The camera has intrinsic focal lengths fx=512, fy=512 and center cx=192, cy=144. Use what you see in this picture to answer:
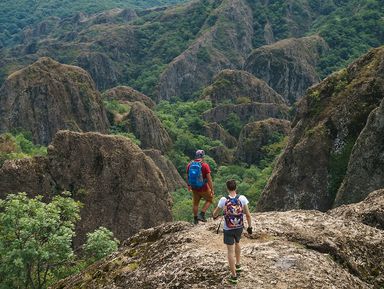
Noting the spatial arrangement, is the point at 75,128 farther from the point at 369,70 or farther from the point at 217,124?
the point at 369,70

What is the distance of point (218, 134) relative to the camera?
4806 inches

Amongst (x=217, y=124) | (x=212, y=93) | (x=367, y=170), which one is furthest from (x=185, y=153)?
(x=367, y=170)

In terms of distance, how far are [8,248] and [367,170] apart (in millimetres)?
25569

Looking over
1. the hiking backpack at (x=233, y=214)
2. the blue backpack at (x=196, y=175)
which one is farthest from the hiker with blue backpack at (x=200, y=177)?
the hiking backpack at (x=233, y=214)

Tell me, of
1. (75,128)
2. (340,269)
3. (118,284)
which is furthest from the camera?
(75,128)

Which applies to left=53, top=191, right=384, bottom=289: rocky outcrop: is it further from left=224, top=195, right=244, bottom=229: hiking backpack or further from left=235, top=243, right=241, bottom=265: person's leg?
left=224, top=195, right=244, bottom=229: hiking backpack

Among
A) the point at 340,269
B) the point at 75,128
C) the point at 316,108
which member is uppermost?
the point at 340,269

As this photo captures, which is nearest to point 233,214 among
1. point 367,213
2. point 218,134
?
point 367,213

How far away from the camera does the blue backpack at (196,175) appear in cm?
1670

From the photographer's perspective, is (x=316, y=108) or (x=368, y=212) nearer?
(x=368, y=212)

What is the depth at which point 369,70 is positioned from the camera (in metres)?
44.8

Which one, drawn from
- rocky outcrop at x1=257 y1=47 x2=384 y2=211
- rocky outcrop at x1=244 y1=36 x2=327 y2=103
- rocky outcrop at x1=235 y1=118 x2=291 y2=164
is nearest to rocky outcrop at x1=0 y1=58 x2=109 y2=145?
rocky outcrop at x1=235 y1=118 x2=291 y2=164

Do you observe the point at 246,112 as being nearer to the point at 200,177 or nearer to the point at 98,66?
the point at 98,66

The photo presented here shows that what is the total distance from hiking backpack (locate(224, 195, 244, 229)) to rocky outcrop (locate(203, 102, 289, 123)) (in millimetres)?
118834
